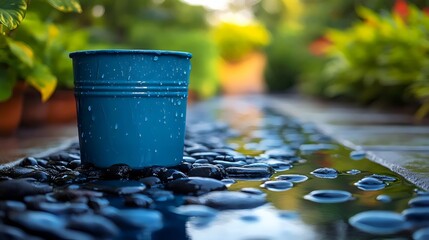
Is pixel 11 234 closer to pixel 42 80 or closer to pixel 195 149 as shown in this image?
pixel 195 149

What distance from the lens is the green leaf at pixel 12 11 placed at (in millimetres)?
1870

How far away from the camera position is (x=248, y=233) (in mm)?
1145

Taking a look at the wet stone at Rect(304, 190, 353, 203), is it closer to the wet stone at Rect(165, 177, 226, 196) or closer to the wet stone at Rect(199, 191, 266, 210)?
the wet stone at Rect(199, 191, 266, 210)

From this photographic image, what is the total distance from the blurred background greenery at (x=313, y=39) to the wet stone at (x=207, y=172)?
0.89 metres

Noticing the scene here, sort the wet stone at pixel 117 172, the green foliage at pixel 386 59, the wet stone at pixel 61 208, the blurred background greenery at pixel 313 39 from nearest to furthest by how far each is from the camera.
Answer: the wet stone at pixel 61 208, the wet stone at pixel 117 172, the blurred background greenery at pixel 313 39, the green foliage at pixel 386 59

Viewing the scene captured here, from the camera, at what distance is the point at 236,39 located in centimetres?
1393

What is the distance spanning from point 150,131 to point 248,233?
738 millimetres

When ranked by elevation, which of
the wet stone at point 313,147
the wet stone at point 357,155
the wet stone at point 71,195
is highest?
the wet stone at point 71,195

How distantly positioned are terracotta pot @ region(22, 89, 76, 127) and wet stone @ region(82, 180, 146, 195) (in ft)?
7.04

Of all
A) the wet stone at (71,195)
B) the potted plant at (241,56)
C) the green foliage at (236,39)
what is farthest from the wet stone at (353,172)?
the green foliage at (236,39)

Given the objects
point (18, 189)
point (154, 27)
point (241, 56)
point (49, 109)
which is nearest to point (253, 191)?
point (18, 189)

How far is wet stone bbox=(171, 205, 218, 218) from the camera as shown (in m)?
1.29

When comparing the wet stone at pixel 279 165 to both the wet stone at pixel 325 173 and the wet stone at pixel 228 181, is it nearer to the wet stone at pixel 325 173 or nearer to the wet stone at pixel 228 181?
the wet stone at pixel 325 173

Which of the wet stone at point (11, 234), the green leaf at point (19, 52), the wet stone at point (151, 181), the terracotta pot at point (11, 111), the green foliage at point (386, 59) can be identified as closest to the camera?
the wet stone at point (11, 234)
